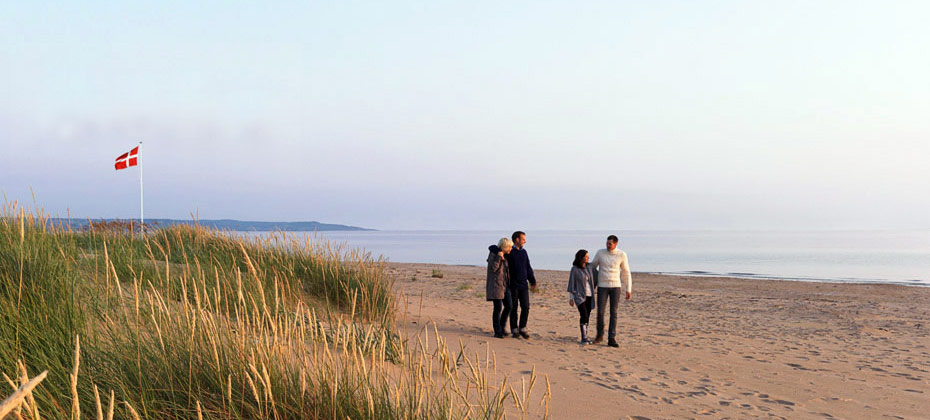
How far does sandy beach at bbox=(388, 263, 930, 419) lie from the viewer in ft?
22.0

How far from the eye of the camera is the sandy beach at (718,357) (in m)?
6.70

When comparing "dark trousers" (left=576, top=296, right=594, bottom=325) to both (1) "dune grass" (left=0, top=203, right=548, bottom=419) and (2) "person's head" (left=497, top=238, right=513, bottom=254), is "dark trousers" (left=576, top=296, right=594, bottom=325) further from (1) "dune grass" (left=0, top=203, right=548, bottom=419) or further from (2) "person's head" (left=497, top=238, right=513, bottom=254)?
(1) "dune grass" (left=0, top=203, right=548, bottom=419)

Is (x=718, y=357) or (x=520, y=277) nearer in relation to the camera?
(x=718, y=357)

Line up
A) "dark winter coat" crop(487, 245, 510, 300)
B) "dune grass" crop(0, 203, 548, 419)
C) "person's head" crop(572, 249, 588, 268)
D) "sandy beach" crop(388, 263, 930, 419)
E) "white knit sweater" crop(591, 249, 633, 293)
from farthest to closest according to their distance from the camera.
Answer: "person's head" crop(572, 249, 588, 268) < "dark winter coat" crop(487, 245, 510, 300) < "white knit sweater" crop(591, 249, 633, 293) < "sandy beach" crop(388, 263, 930, 419) < "dune grass" crop(0, 203, 548, 419)

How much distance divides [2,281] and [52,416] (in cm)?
255

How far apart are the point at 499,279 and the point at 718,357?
3.62 meters

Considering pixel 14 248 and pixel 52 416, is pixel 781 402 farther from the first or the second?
pixel 14 248

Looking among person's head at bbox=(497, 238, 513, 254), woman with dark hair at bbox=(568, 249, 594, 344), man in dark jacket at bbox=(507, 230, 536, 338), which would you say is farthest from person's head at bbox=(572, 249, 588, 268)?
person's head at bbox=(497, 238, 513, 254)

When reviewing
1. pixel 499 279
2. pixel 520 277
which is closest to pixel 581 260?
pixel 520 277

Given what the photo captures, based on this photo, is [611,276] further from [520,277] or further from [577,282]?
[520,277]

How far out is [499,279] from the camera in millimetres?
10094

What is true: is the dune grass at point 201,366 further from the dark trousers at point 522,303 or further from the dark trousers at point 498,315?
the dark trousers at point 522,303

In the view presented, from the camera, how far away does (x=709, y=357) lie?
31.5 feet

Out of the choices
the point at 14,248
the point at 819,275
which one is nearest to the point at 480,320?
the point at 14,248
